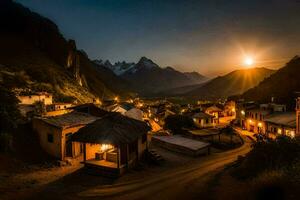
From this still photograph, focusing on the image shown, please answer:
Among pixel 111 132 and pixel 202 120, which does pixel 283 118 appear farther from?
pixel 111 132

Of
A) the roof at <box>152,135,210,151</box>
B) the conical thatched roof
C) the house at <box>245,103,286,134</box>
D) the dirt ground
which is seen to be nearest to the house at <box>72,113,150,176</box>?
the conical thatched roof

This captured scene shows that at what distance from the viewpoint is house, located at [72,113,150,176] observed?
22484mm

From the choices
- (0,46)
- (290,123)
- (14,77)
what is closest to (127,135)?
(290,123)

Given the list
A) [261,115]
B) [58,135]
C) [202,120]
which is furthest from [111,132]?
[202,120]

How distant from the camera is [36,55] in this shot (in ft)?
327

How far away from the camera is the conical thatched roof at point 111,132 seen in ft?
73.7

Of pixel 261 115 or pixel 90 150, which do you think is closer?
pixel 90 150

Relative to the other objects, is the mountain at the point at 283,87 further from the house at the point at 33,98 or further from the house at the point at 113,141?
the house at the point at 33,98

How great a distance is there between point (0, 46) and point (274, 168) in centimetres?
10713

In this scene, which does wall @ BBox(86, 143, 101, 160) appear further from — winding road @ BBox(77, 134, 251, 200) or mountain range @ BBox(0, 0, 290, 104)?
mountain range @ BBox(0, 0, 290, 104)

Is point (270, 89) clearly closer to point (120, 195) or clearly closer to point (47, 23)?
point (120, 195)

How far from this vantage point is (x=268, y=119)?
185 ft

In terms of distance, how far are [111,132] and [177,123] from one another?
117ft

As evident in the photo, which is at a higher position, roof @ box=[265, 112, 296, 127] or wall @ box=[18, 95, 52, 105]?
wall @ box=[18, 95, 52, 105]
